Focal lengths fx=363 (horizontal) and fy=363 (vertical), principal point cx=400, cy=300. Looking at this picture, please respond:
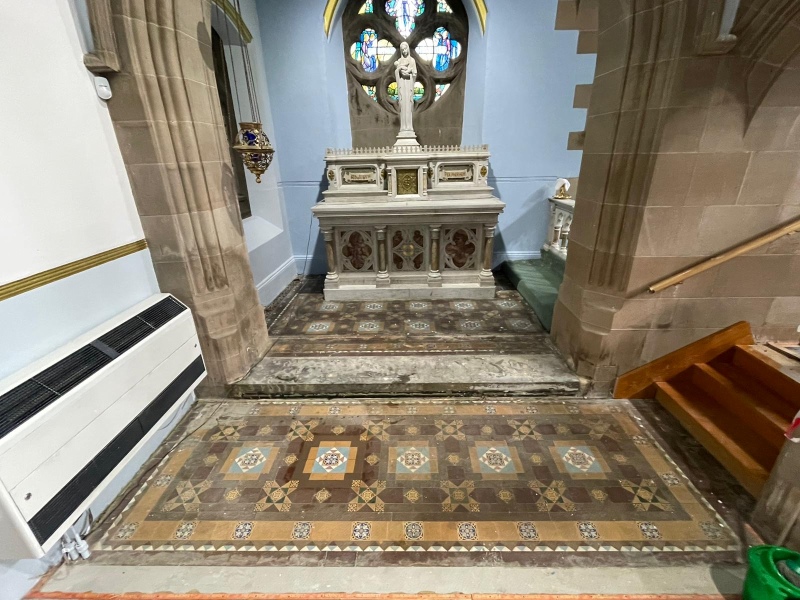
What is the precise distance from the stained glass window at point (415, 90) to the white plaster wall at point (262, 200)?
1.91 meters

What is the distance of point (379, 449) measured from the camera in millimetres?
2580

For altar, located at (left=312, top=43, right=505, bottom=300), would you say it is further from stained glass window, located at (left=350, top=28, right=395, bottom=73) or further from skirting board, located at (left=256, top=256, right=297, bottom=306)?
stained glass window, located at (left=350, top=28, right=395, bottom=73)

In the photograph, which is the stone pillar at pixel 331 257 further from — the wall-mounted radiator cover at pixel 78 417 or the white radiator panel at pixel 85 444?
the white radiator panel at pixel 85 444

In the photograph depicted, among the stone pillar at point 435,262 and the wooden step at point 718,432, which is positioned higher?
the stone pillar at point 435,262

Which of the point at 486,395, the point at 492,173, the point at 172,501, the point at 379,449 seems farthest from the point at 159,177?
the point at 492,173

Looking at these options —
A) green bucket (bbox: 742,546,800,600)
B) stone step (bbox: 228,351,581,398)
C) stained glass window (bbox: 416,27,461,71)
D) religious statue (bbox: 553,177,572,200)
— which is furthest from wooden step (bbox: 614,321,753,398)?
stained glass window (bbox: 416,27,461,71)

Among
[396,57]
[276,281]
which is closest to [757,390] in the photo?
[276,281]

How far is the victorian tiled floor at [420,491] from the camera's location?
1.94 metres

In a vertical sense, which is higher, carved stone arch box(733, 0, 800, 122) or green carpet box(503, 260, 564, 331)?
carved stone arch box(733, 0, 800, 122)

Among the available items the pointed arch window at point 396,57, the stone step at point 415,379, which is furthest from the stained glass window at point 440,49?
the stone step at point 415,379

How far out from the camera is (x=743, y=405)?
2480mm

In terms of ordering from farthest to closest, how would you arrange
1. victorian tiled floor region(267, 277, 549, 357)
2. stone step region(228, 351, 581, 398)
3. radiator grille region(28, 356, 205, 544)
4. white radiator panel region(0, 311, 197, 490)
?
victorian tiled floor region(267, 277, 549, 357) → stone step region(228, 351, 581, 398) → radiator grille region(28, 356, 205, 544) → white radiator panel region(0, 311, 197, 490)

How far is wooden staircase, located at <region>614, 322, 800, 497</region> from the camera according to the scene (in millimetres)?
2289

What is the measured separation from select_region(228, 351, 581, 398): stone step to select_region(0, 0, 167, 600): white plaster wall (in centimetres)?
109
